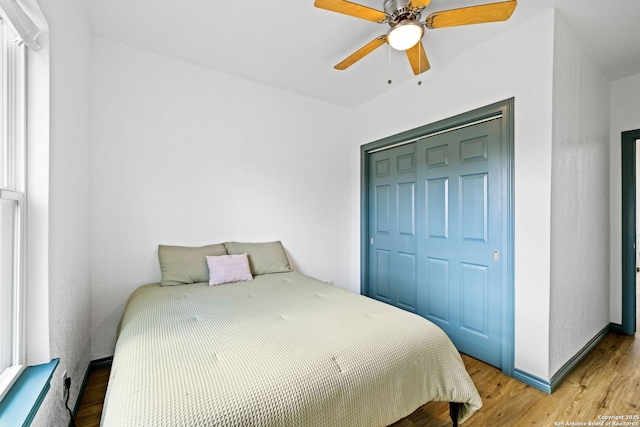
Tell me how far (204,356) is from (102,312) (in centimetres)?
165

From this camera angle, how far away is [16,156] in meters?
1.15

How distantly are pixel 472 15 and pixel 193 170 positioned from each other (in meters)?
2.37

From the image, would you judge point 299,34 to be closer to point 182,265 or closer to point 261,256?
point 261,256

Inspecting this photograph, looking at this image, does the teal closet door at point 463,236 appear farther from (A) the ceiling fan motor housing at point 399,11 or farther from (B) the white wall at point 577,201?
(A) the ceiling fan motor housing at point 399,11

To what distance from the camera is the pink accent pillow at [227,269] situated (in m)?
2.26

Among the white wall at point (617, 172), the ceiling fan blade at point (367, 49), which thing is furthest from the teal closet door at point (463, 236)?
the white wall at point (617, 172)

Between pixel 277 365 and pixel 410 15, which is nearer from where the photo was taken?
pixel 277 365

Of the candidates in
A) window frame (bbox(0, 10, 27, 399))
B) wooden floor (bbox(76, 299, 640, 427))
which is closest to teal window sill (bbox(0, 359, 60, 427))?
window frame (bbox(0, 10, 27, 399))

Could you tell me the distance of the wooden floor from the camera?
62.6 inches

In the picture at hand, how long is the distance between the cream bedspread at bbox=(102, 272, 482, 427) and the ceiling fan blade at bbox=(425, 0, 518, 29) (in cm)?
168

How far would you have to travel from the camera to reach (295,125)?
316 centimetres

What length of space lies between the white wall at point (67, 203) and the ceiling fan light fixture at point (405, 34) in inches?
67.2

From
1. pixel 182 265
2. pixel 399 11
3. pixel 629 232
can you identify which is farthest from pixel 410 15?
pixel 629 232

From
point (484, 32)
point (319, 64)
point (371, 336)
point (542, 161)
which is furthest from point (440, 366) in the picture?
point (319, 64)
